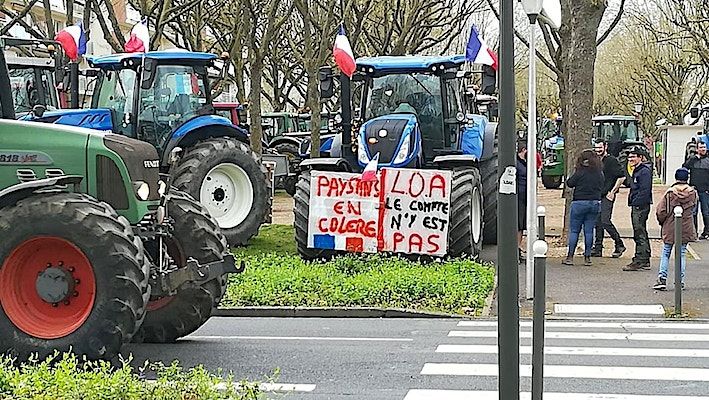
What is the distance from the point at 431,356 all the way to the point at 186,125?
8.24 m

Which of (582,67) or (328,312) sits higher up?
(582,67)

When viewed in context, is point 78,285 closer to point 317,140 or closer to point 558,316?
point 558,316

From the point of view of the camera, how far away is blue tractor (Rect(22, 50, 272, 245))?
1698 centimetres

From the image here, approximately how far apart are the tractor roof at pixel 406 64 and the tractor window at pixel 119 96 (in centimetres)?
354

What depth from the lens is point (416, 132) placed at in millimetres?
16609

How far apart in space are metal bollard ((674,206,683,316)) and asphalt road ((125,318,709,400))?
0.57 metres

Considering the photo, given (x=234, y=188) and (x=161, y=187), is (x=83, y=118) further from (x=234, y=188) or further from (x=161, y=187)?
(x=161, y=187)

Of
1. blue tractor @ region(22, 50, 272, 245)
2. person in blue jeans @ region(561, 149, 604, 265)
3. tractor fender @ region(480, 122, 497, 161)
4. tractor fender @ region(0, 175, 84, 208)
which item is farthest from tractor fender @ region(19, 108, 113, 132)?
tractor fender @ region(0, 175, 84, 208)

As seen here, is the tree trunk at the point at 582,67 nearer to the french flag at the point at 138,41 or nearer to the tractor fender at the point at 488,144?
the tractor fender at the point at 488,144

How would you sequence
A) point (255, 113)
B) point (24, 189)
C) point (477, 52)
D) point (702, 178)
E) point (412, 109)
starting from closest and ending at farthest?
point (24, 189) → point (477, 52) → point (412, 109) → point (702, 178) → point (255, 113)

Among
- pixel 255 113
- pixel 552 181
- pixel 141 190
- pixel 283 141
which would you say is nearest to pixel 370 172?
pixel 141 190

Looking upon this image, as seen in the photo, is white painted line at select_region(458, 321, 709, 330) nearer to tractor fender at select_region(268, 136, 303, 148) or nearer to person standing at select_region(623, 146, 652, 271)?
Answer: person standing at select_region(623, 146, 652, 271)

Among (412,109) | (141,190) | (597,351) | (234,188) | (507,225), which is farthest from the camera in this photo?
(234,188)

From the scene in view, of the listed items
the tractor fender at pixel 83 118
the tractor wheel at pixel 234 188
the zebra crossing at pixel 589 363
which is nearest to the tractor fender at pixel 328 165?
the tractor wheel at pixel 234 188
